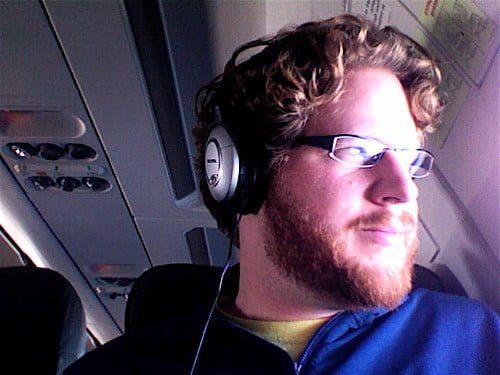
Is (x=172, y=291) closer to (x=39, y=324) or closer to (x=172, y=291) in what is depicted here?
(x=172, y=291)

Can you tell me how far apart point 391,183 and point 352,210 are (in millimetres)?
74

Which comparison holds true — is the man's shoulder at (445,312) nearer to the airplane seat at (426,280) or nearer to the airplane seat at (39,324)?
the airplane seat at (426,280)

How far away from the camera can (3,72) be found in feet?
3.42

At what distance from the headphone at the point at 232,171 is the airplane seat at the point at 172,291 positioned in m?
0.32

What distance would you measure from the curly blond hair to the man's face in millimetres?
27

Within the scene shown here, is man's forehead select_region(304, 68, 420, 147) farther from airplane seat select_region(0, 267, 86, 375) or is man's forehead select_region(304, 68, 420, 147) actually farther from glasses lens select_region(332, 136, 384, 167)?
airplane seat select_region(0, 267, 86, 375)

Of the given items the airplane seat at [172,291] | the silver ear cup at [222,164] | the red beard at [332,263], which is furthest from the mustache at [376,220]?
the airplane seat at [172,291]

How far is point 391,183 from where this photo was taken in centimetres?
81

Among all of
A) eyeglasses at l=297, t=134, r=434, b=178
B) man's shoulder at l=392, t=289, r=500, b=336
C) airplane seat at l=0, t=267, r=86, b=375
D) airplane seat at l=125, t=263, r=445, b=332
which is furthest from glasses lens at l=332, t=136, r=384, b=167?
airplane seat at l=0, t=267, r=86, b=375

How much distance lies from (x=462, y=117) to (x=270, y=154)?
33cm

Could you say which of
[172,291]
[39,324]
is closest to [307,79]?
[172,291]

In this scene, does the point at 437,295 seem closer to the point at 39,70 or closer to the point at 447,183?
the point at 447,183

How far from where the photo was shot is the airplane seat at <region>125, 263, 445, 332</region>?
3.81 feet

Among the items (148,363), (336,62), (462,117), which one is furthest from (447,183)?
(148,363)
